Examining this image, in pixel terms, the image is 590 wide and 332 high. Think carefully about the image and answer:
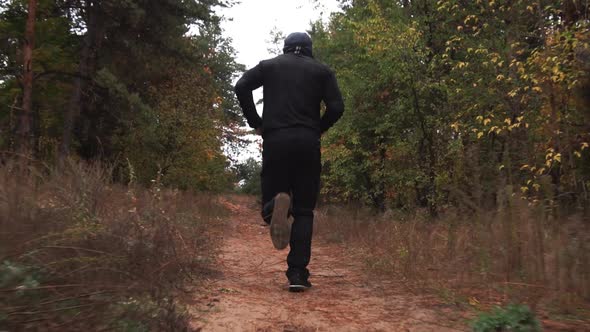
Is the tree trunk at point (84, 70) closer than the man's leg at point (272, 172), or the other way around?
the man's leg at point (272, 172)

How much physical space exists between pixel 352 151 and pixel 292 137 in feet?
27.8

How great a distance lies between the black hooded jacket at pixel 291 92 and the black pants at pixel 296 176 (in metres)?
0.11

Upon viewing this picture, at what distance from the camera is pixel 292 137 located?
13.3 ft

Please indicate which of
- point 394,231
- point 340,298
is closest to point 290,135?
point 340,298

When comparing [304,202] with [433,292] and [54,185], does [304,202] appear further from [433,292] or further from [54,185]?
[54,185]

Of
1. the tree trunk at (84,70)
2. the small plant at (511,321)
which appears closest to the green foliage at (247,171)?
the tree trunk at (84,70)

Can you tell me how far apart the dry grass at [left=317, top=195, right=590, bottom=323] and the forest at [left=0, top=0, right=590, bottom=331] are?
0.5 inches

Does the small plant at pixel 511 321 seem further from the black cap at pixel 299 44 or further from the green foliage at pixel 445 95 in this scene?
the black cap at pixel 299 44

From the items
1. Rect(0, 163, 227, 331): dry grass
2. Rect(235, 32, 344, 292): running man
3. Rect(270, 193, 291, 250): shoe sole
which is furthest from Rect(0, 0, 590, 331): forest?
Rect(235, 32, 344, 292): running man

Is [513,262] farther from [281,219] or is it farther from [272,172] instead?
[272,172]

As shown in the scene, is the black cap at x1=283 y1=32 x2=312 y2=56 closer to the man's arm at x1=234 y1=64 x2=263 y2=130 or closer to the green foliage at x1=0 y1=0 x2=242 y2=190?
the man's arm at x1=234 y1=64 x2=263 y2=130

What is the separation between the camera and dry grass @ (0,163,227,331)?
222cm

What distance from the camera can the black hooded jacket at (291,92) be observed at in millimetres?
4129

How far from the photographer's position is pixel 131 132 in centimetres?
1622
